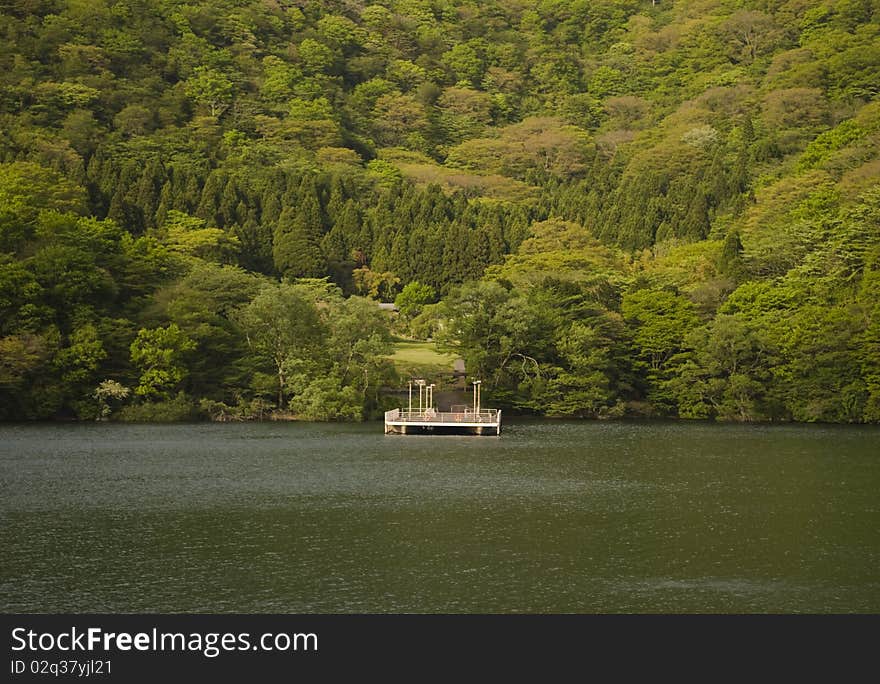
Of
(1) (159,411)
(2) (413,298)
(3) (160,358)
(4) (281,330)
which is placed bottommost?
(1) (159,411)

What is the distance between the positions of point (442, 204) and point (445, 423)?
2157 inches

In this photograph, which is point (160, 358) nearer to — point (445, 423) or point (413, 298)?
point (445, 423)

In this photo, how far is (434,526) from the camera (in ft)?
104

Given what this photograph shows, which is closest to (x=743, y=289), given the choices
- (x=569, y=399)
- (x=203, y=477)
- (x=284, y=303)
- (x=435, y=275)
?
(x=569, y=399)

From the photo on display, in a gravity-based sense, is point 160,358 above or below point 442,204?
below

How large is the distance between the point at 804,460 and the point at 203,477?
68.8ft

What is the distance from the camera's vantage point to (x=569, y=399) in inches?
2653

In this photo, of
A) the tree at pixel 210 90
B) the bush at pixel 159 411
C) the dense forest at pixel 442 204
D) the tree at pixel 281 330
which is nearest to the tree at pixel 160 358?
the dense forest at pixel 442 204

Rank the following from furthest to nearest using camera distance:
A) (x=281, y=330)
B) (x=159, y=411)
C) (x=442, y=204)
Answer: (x=442, y=204), (x=281, y=330), (x=159, y=411)

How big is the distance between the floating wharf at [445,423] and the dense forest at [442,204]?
6.84m

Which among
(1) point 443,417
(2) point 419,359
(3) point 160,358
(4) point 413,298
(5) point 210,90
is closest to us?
(1) point 443,417

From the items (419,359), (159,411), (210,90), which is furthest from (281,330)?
(210,90)

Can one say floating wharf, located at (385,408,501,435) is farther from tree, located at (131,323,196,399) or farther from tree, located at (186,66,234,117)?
tree, located at (186,66,234,117)

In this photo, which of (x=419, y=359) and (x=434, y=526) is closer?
(x=434, y=526)
